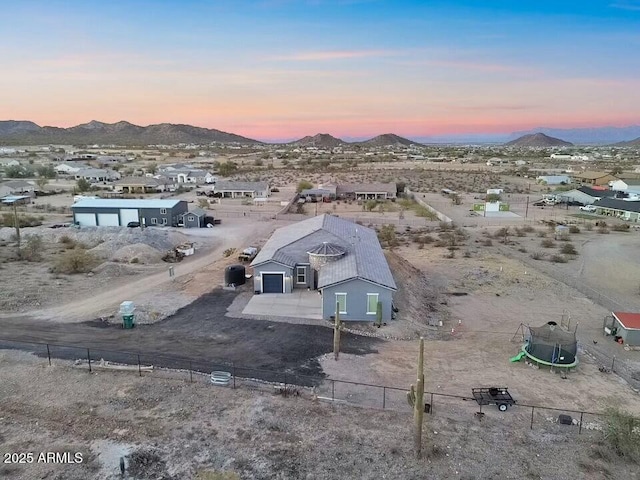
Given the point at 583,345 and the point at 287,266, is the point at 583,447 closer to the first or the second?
the point at 583,345

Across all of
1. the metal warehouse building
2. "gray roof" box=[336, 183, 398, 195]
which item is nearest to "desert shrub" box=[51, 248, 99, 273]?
the metal warehouse building

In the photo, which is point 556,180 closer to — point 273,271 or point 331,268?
point 331,268

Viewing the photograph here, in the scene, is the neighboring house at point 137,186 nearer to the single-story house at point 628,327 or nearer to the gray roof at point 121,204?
the gray roof at point 121,204

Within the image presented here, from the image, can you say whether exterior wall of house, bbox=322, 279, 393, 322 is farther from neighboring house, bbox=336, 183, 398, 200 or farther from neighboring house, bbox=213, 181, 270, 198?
neighboring house, bbox=213, 181, 270, 198

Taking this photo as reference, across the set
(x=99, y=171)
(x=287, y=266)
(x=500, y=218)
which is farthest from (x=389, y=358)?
(x=99, y=171)

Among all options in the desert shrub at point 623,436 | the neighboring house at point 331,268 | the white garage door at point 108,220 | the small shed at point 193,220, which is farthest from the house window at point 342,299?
the white garage door at point 108,220

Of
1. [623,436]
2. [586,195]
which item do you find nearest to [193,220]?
[623,436]
